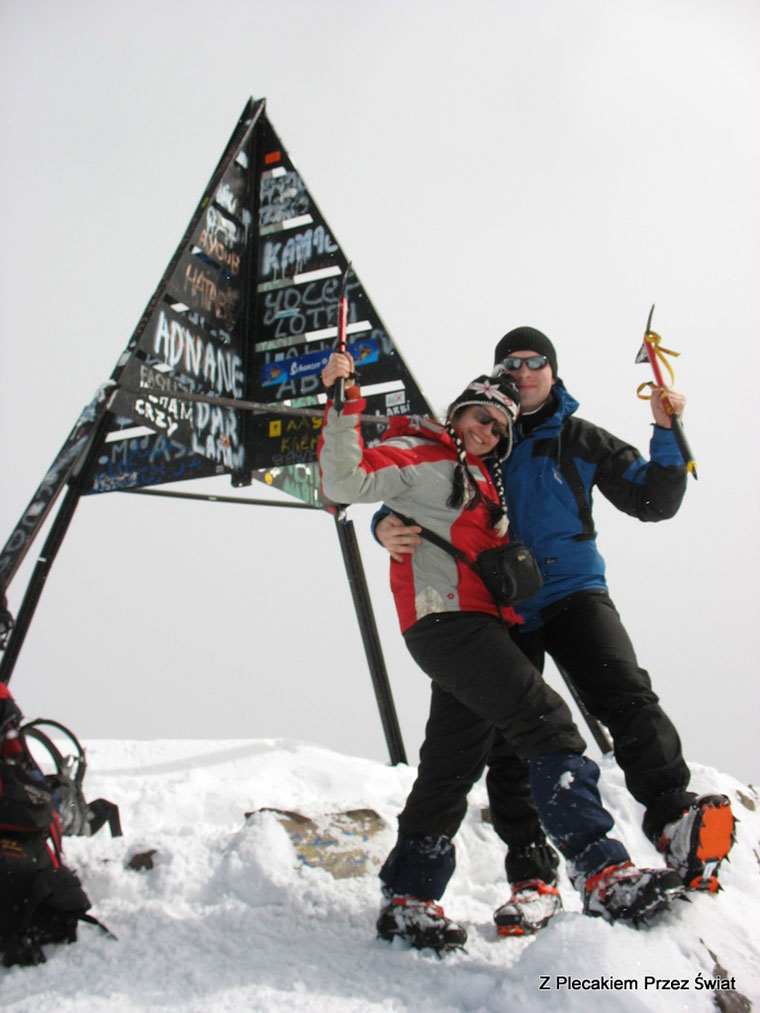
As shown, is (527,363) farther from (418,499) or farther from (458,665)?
(458,665)

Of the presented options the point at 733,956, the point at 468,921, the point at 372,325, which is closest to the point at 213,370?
the point at 372,325

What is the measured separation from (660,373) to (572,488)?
0.51 metres

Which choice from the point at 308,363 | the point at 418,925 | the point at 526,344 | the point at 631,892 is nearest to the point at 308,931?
the point at 418,925

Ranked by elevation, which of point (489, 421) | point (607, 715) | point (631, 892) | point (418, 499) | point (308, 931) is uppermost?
point (489, 421)

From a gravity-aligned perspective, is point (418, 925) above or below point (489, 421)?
below

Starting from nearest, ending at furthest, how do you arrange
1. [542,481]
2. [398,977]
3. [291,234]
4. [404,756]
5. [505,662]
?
1. [398,977]
2. [505,662]
3. [542,481]
4. [404,756]
5. [291,234]

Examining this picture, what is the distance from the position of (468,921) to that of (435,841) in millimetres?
371

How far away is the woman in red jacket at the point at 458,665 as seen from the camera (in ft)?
7.14

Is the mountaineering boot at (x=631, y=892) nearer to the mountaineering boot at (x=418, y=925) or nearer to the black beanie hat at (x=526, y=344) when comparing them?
the mountaineering boot at (x=418, y=925)

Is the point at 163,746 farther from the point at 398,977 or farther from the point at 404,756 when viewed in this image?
the point at 398,977

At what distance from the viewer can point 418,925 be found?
2.35 meters

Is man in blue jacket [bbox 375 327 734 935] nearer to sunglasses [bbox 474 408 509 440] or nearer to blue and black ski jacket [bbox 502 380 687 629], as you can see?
blue and black ski jacket [bbox 502 380 687 629]

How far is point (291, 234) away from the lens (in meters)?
5.06

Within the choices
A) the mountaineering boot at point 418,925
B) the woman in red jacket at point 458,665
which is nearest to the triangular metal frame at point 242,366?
the woman in red jacket at point 458,665
